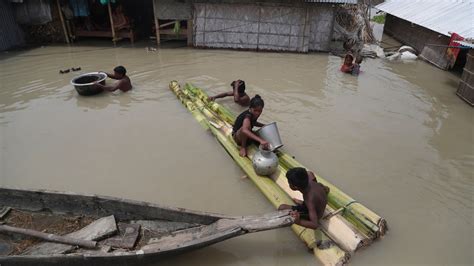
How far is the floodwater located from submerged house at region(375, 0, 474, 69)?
5.16 ft

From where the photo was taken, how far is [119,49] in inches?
513

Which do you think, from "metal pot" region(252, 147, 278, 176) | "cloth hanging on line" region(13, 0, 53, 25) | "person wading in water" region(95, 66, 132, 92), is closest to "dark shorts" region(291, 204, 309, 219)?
"metal pot" region(252, 147, 278, 176)

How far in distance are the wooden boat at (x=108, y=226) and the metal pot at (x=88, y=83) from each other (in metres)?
4.35

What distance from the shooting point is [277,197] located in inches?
176

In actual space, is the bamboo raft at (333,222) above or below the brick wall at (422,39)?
below

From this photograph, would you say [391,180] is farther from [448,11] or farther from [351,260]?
[448,11]

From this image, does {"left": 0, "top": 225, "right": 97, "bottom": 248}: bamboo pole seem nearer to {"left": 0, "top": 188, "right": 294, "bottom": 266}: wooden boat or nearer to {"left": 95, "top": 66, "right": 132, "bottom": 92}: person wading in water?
{"left": 0, "top": 188, "right": 294, "bottom": 266}: wooden boat

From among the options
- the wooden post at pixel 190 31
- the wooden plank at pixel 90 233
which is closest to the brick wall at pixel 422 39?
the wooden post at pixel 190 31

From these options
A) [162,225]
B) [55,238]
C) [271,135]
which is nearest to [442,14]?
[271,135]

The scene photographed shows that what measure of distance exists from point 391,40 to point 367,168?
13.5 meters

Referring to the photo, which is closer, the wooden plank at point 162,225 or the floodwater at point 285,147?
the wooden plank at point 162,225

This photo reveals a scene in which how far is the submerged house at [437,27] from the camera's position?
1082cm

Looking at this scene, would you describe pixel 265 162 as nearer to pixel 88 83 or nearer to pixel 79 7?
pixel 88 83

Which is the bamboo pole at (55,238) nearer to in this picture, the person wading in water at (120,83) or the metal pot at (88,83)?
the metal pot at (88,83)
